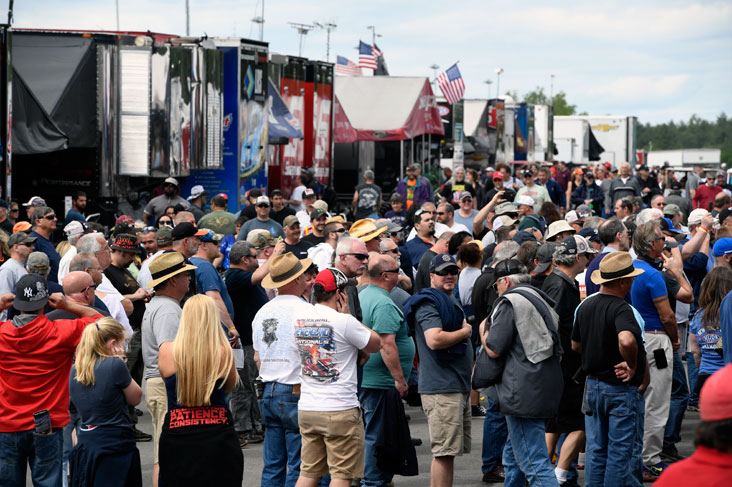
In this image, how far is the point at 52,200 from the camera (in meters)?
17.7

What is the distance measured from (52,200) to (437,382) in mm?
12621

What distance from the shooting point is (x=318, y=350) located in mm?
5969

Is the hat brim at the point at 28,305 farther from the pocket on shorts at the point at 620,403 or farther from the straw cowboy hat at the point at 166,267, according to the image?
the pocket on shorts at the point at 620,403

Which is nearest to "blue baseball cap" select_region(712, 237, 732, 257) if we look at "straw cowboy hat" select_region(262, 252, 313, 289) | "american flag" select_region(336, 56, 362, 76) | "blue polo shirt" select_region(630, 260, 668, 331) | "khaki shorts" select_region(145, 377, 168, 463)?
"blue polo shirt" select_region(630, 260, 668, 331)

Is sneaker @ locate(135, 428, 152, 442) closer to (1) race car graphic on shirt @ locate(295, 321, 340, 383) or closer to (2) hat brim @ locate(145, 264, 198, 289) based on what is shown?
(2) hat brim @ locate(145, 264, 198, 289)

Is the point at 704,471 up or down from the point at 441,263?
down

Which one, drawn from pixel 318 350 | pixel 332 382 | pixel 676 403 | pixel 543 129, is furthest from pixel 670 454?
pixel 543 129

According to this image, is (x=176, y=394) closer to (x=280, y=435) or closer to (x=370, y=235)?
(x=280, y=435)

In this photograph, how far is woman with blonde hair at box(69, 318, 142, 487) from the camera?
5516 mm

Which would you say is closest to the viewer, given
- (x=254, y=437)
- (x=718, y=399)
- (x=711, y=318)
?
(x=718, y=399)

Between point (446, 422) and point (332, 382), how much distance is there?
3.98 ft

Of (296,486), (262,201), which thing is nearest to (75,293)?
(296,486)

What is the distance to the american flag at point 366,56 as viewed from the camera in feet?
99.6

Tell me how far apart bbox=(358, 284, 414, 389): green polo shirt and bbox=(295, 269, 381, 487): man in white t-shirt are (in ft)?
2.05
